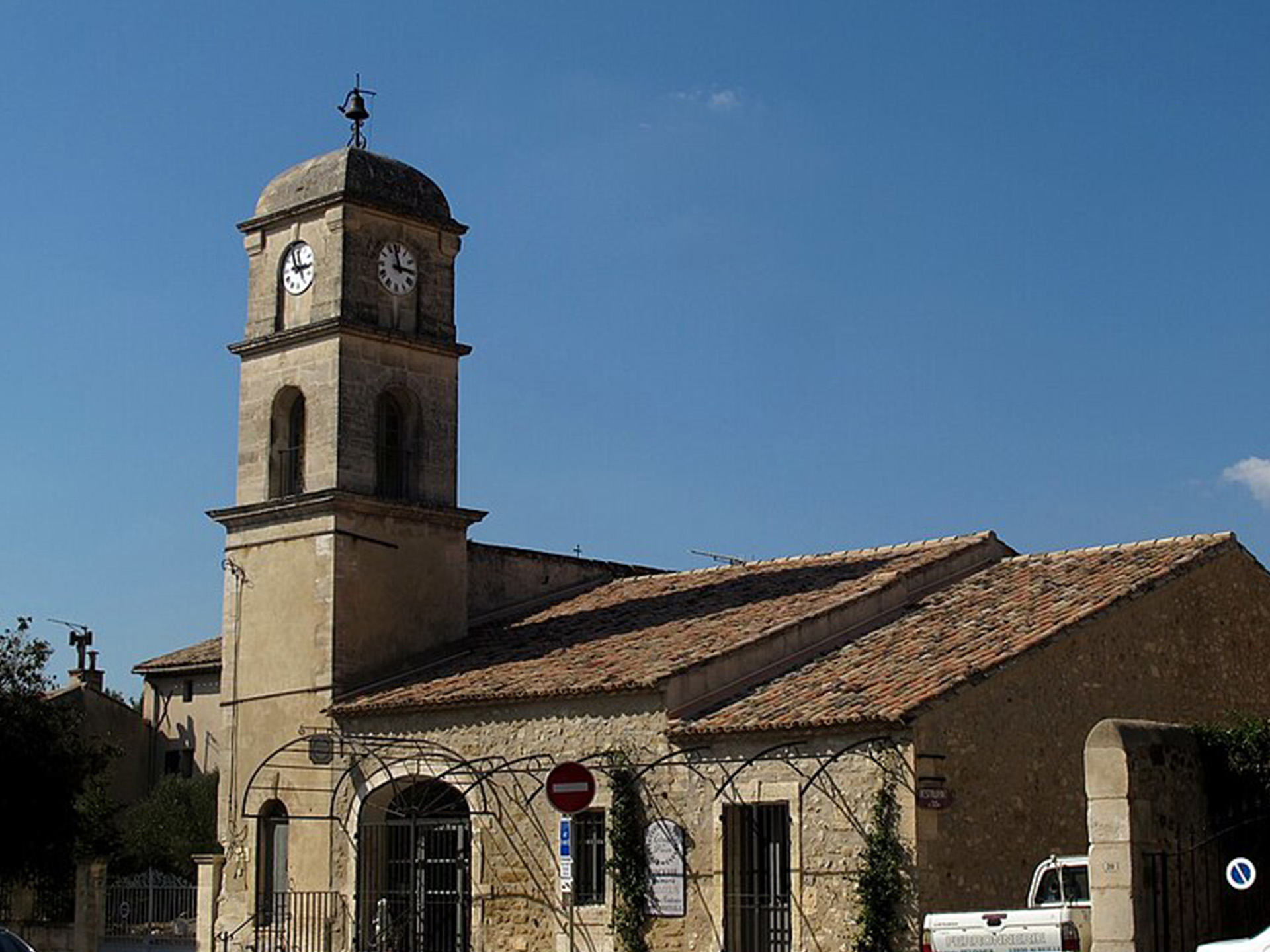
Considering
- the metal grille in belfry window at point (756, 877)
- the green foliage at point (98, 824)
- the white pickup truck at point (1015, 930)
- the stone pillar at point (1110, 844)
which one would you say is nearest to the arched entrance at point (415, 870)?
the metal grille in belfry window at point (756, 877)

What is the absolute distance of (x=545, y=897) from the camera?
25.2 meters

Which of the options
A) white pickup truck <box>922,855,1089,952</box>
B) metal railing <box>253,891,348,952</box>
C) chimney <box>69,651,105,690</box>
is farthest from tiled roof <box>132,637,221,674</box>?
white pickup truck <box>922,855,1089,952</box>

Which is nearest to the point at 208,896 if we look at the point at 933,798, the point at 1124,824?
the point at 933,798

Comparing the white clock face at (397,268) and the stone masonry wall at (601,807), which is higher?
the white clock face at (397,268)

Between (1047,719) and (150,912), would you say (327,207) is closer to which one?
(150,912)

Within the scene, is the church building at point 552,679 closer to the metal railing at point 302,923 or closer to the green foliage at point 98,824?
the metal railing at point 302,923

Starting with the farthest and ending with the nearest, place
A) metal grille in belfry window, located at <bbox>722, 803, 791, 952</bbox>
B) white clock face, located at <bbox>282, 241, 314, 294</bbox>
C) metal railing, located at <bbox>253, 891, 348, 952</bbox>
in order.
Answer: white clock face, located at <bbox>282, 241, 314, 294</bbox>, metal railing, located at <bbox>253, 891, 348, 952</bbox>, metal grille in belfry window, located at <bbox>722, 803, 791, 952</bbox>

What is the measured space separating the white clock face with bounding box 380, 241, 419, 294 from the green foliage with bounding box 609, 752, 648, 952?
9.94m

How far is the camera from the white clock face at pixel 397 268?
101 ft

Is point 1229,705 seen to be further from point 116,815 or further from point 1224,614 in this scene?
point 116,815

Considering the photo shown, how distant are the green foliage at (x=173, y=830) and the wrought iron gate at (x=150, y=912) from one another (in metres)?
9.82

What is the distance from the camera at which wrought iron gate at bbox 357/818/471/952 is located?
2683 centimetres

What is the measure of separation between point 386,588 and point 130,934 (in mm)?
6513

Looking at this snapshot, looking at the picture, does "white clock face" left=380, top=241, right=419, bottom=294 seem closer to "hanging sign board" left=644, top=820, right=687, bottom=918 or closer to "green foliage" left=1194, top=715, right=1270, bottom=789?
"hanging sign board" left=644, top=820, right=687, bottom=918
